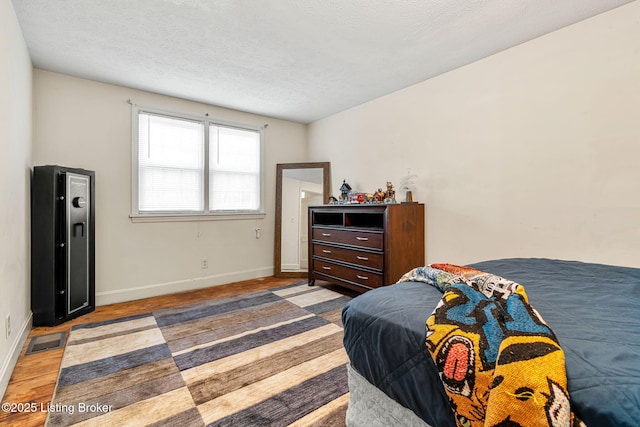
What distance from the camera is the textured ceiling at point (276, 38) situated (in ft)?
6.73

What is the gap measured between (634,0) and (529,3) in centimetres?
72

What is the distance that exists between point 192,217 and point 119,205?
0.82 meters

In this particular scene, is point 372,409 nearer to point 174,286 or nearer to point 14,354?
point 14,354

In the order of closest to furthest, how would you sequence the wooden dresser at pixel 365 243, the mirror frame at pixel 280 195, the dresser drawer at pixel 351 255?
1. the wooden dresser at pixel 365 243
2. the dresser drawer at pixel 351 255
3. the mirror frame at pixel 280 195

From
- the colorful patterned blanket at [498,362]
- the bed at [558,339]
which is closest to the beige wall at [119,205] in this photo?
the bed at [558,339]

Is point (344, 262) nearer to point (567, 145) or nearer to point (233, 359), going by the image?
point (233, 359)

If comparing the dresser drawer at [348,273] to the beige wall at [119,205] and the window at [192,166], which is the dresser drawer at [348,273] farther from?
the window at [192,166]

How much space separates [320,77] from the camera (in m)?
3.17

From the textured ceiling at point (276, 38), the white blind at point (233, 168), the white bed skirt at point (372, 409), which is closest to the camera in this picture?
the white bed skirt at point (372, 409)

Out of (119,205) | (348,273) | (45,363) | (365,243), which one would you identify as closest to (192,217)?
(119,205)

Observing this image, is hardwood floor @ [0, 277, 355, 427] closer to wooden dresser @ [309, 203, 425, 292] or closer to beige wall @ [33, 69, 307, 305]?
beige wall @ [33, 69, 307, 305]

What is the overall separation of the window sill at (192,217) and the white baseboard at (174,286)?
0.81 meters

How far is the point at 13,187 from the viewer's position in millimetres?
2084

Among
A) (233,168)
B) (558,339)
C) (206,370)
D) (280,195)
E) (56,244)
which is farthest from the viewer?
(280,195)
